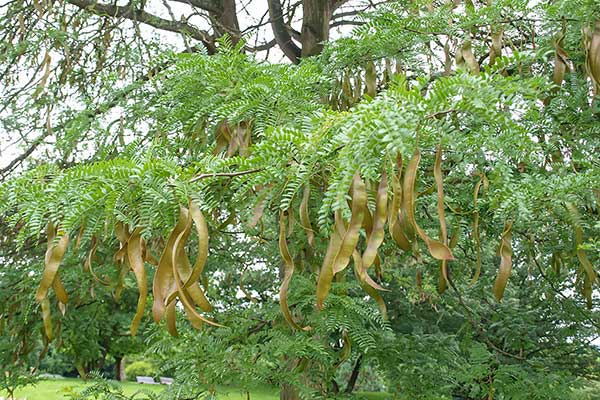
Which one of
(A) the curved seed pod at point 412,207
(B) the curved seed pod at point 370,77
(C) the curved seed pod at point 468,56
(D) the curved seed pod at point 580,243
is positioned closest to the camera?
(A) the curved seed pod at point 412,207

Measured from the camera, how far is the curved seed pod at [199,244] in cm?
136

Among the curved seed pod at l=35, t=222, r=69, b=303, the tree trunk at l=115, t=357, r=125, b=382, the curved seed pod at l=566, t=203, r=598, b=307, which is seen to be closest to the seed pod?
the curved seed pod at l=566, t=203, r=598, b=307

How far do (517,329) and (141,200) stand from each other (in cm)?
368

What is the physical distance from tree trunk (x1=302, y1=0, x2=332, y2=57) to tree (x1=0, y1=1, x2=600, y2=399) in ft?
0.06

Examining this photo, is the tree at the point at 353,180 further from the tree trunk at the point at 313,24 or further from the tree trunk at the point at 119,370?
the tree trunk at the point at 119,370

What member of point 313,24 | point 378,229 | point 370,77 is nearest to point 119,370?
point 313,24

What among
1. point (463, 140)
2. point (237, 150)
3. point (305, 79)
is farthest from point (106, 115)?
point (463, 140)

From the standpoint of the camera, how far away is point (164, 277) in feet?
4.72

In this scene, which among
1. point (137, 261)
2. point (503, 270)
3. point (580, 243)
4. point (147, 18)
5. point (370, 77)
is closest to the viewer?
point (137, 261)

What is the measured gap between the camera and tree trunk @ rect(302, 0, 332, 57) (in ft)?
14.9

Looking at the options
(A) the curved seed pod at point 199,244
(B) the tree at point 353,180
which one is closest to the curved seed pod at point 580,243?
(B) the tree at point 353,180

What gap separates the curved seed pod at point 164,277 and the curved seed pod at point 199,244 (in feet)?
0.12

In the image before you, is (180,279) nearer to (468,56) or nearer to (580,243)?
(580,243)

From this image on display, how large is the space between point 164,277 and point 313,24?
11.3ft
